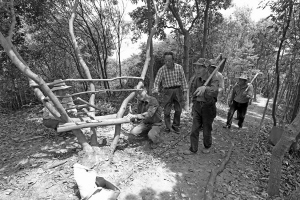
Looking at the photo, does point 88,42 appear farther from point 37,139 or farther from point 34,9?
point 37,139

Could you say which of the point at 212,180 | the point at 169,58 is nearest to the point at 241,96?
the point at 169,58

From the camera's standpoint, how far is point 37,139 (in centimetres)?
476

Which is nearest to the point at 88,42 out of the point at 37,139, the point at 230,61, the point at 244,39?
the point at 37,139

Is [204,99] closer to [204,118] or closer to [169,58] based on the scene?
[204,118]

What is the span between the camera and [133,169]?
11.1 feet

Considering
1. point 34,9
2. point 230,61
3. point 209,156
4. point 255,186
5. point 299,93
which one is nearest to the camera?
point 255,186

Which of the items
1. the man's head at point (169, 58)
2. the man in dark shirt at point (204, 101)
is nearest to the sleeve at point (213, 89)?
the man in dark shirt at point (204, 101)

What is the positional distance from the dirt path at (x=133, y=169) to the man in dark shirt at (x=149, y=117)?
279 mm

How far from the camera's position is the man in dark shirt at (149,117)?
13.5 ft

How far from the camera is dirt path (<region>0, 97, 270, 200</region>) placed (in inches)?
112

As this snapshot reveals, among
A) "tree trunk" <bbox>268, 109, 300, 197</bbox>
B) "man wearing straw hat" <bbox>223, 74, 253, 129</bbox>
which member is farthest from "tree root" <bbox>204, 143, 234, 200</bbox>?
"man wearing straw hat" <bbox>223, 74, 253, 129</bbox>

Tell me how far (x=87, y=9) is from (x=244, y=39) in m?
16.3

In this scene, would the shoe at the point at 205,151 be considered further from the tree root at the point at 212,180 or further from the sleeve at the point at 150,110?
the sleeve at the point at 150,110

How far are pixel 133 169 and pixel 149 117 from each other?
51.0 inches
